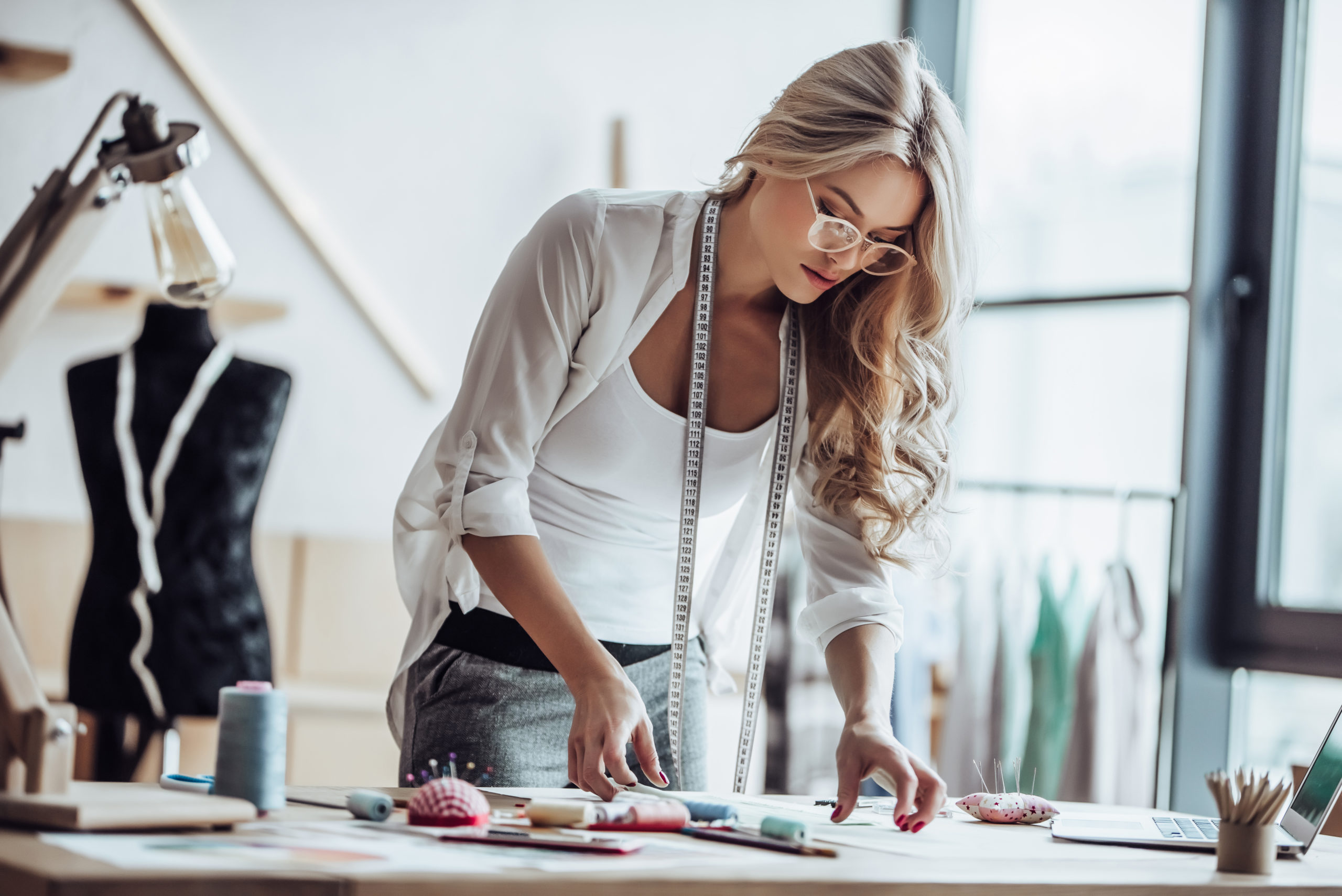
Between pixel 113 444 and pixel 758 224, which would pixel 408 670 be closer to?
pixel 758 224

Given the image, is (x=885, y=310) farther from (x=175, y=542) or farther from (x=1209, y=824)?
(x=175, y=542)

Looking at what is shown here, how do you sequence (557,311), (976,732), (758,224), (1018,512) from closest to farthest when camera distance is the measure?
1. (557,311)
2. (758,224)
3. (976,732)
4. (1018,512)

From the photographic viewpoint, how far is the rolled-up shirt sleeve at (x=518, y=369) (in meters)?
1.39

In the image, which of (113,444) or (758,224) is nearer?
(758,224)

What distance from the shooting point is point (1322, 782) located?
1.45 metres

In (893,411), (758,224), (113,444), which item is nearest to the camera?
(758,224)

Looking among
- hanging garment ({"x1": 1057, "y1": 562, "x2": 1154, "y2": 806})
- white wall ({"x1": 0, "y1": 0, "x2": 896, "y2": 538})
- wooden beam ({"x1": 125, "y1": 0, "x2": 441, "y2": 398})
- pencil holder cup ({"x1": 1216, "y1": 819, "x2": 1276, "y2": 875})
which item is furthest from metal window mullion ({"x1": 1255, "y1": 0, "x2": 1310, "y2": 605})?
wooden beam ({"x1": 125, "y1": 0, "x2": 441, "y2": 398})

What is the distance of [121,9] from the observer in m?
3.27

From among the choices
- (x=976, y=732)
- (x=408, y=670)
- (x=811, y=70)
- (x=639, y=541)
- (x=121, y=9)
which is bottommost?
(x=976, y=732)

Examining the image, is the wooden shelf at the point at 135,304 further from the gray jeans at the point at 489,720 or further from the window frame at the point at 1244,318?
the window frame at the point at 1244,318

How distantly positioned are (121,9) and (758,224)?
2.36m

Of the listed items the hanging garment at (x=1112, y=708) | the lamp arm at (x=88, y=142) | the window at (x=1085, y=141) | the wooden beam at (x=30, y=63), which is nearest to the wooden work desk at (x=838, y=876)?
the lamp arm at (x=88, y=142)

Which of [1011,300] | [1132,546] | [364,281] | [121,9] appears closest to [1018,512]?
[1132,546]

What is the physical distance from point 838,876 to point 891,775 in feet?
1.04
